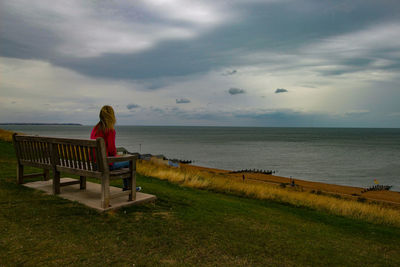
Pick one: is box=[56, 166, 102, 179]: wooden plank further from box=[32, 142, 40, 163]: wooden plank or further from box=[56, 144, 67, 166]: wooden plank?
box=[32, 142, 40, 163]: wooden plank

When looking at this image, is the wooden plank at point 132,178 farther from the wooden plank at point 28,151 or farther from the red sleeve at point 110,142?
the wooden plank at point 28,151

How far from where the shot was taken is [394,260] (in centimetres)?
457

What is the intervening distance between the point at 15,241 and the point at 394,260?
5596 millimetres

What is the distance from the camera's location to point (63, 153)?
5.87 meters

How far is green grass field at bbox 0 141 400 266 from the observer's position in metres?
3.72

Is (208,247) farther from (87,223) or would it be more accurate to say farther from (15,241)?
(15,241)

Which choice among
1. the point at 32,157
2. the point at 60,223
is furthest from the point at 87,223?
the point at 32,157

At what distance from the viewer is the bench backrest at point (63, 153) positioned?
5074mm

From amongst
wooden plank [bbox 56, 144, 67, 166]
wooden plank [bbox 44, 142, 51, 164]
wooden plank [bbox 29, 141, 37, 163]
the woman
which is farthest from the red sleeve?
wooden plank [bbox 29, 141, 37, 163]

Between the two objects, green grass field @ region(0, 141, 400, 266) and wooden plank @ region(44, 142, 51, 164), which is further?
wooden plank @ region(44, 142, 51, 164)

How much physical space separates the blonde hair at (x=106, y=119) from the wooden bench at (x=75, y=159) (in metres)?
0.48

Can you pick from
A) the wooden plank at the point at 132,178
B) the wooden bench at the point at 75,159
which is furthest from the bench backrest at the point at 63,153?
the wooden plank at the point at 132,178

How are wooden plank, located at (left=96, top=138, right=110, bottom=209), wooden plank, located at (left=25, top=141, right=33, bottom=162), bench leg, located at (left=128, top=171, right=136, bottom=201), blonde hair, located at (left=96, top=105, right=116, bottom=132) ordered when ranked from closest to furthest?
wooden plank, located at (left=96, top=138, right=110, bottom=209) < blonde hair, located at (left=96, top=105, right=116, bottom=132) < bench leg, located at (left=128, top=171, right=136, bottom=201) < wooden plank, located at (left=25, top=141, right=33, bottom=162)

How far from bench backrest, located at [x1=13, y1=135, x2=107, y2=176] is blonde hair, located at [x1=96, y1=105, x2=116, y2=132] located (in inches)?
18.8
